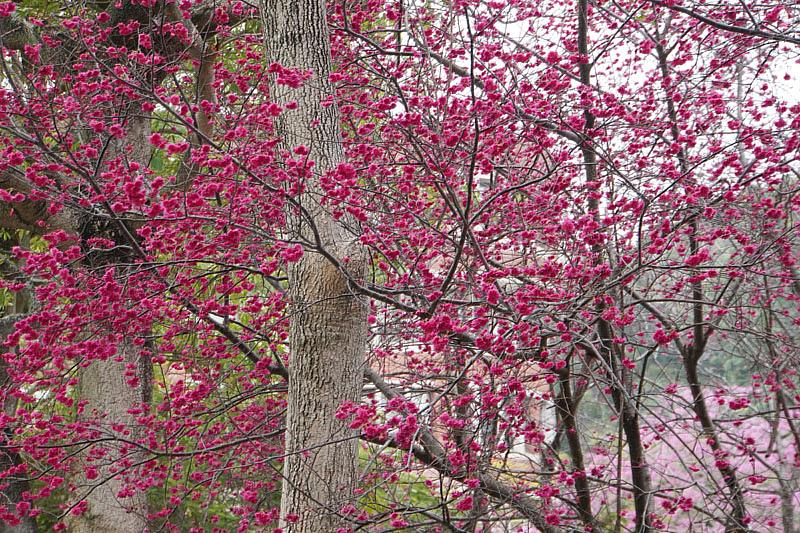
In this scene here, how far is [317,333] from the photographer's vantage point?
13.0 feet

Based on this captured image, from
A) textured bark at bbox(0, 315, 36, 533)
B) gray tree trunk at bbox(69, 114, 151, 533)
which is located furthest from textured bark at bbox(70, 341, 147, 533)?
textured bark at bbox(0, 315, 36, 533)

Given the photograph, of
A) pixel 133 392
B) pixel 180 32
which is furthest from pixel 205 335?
pixel 180 32

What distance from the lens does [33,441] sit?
14.6ft

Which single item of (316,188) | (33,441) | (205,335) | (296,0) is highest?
(296,0)

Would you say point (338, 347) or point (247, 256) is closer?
point (338, 347)

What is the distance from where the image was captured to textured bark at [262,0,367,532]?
12.8 feet

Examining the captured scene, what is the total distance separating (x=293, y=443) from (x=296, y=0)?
2.65 metres

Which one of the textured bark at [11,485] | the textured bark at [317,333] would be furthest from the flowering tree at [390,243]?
the textured bark at [11,485]

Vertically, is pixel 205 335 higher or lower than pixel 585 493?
higher

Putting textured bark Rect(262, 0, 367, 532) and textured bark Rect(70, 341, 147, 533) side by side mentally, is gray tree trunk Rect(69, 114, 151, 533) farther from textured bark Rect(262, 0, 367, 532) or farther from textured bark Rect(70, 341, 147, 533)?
textured bark Rect(262, 0, 367, 532)

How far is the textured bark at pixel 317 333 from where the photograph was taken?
3887mm

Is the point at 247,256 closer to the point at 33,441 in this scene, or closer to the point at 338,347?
the point at 338,347

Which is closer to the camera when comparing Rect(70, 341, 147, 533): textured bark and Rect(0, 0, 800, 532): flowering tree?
Rect(0, 0, 800, 532): flowering tree

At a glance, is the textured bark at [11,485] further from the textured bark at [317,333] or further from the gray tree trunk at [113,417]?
the textured bark at [317,333]
